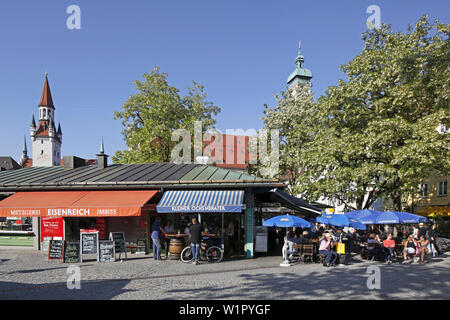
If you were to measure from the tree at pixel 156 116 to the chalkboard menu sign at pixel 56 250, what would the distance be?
15.5m

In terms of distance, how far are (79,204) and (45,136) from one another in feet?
292

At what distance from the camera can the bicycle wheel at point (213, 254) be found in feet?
41.0

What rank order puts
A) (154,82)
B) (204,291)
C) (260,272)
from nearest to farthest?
(204,291) → (260,272) → (154,82)

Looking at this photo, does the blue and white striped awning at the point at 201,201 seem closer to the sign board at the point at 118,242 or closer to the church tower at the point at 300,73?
the sign board at the point at 118,242

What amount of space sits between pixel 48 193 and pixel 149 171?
480 centimetres

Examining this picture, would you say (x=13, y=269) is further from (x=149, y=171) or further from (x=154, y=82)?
(x=154, y=82)

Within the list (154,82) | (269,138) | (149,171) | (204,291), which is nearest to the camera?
(204,291)

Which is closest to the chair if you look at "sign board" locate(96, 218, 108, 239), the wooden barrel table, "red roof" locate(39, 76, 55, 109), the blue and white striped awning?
the blue and white striped awning

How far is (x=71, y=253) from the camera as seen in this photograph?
40.1ft

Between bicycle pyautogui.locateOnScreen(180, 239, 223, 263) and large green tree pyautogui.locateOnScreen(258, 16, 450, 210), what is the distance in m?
9.84

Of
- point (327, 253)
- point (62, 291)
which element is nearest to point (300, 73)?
point (327, 253)

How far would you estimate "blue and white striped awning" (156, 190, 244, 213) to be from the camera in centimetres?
1250

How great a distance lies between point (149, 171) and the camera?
645 inches
